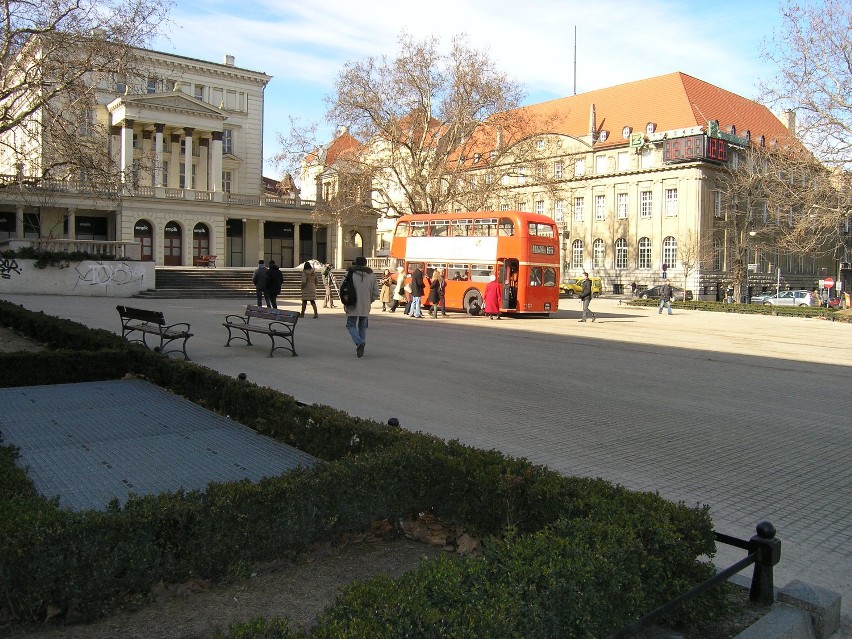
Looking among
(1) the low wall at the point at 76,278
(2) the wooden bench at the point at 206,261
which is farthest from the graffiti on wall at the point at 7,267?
(2) the wooden bench at the point at 206,261

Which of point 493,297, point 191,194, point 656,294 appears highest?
point 191,194

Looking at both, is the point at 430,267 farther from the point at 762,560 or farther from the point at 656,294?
the point at 656,294

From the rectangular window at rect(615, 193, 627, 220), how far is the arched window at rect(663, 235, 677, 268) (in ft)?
15.8

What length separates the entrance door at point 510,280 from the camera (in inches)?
1091

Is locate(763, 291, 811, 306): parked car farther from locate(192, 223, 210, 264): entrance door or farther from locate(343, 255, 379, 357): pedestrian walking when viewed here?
locate(343, 255, 379, 357): pedestrian walking

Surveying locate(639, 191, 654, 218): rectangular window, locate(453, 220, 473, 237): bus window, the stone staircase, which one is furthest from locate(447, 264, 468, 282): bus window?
locate(639, 191, 654, 218): rectangular window

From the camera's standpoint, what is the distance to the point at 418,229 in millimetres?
31422

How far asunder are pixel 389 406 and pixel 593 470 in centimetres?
350

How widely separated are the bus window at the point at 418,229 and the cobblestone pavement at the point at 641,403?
10.9 meters

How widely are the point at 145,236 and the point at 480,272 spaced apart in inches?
1265

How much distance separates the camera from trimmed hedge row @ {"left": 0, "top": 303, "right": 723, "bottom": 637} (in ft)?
9.36

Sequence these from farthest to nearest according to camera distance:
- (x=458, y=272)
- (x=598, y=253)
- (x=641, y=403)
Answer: (x=598, y=253)
(x=458, y=272)
(x=641, y=403)

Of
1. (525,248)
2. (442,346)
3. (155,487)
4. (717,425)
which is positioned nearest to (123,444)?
→ (155,487)

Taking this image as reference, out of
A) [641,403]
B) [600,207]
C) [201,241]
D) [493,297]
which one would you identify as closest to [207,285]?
[201,241]
